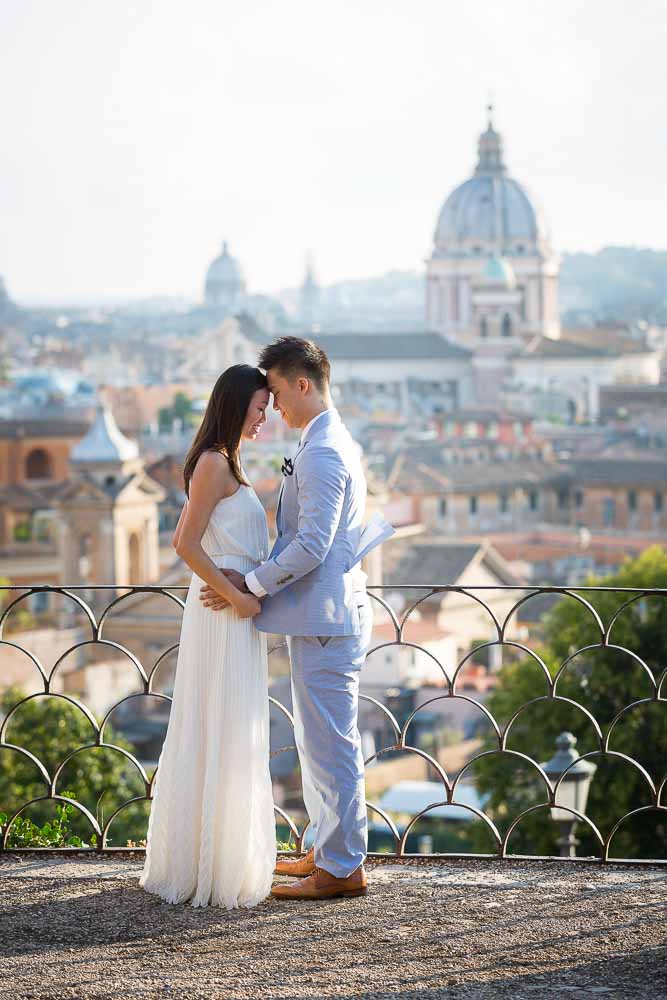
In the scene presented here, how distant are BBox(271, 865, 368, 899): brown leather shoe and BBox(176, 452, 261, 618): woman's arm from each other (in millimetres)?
443

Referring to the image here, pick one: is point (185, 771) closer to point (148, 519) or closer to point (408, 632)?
point (408, 632)

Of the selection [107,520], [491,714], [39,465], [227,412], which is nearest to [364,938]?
[227,412]

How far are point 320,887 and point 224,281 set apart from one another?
121002 millimetres

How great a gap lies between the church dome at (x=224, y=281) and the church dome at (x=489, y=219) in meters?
38.4

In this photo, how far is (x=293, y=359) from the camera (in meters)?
2.97

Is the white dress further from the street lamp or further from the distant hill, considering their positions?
the distant hill

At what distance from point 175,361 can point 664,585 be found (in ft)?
290

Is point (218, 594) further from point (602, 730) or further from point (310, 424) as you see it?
point (602, 730)

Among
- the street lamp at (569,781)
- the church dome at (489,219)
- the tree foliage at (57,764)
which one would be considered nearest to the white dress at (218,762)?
the street lamp at (569,781)

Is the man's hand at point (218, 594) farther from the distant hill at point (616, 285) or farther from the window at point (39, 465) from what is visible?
the distant hill at point (616, 285)

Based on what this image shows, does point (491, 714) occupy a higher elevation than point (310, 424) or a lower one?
lower

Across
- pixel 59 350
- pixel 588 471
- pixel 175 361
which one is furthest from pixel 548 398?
pixel 59 350

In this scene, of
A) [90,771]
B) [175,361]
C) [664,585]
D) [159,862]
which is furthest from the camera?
[175,361]

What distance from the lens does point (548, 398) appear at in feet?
240
